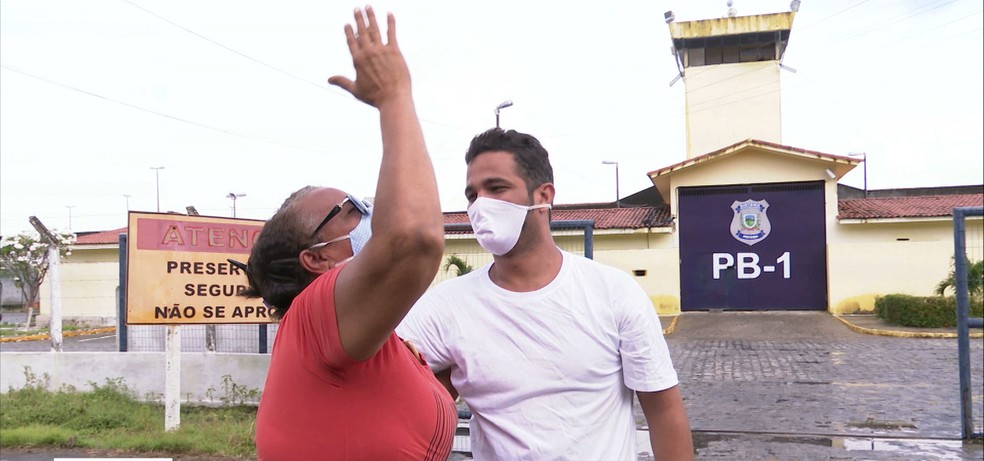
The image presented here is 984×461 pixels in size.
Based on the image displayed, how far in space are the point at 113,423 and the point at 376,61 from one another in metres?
7.27

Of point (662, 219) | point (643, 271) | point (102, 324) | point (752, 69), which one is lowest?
point (102, 324)

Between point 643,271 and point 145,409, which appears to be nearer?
point 145,409

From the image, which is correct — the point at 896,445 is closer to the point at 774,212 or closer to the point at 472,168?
the point at 472,168

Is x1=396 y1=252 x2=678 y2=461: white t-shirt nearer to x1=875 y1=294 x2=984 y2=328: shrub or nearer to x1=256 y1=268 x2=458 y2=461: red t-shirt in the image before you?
x1=256 y1=268 x2=458 y2=461: red t-shirt

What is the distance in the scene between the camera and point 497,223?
250 centimetres

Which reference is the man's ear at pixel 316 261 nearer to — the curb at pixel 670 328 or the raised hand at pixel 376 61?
the raised hand at pixel 376 61

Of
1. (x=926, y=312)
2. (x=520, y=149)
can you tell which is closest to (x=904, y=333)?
(x=926, y=312)

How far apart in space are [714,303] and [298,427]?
2216cm

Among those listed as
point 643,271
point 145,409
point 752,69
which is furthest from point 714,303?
point 145,409

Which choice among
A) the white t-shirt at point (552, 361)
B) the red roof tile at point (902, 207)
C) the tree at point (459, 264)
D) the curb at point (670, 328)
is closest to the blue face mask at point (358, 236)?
the white t-shirt at point (552, 361)

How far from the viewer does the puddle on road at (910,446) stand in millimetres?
5909

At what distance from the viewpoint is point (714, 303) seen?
880 inches

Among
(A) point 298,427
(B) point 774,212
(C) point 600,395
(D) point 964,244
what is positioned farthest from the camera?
(B) point 774,212

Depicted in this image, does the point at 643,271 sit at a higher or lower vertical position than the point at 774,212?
lower
